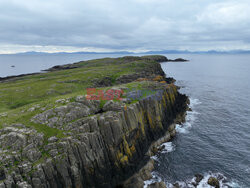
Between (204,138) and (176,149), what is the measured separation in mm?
10925

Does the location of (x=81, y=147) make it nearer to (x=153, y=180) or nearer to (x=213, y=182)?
(x=153, y=180)

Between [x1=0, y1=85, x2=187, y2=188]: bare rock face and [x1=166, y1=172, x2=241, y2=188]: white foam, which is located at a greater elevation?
[x1=0, y1=85, x2=187, y2=188]: bare rock face

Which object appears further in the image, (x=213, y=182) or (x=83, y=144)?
(x=213, y=182)

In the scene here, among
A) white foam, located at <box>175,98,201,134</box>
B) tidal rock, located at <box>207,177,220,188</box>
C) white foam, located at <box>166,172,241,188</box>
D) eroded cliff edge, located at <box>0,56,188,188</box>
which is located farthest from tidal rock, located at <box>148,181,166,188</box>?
white foam, located at <box>175,98,201,134</box>

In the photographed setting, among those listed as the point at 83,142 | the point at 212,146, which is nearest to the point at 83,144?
the point at 83,142

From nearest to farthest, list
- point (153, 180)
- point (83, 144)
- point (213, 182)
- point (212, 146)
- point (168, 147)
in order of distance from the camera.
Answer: point (83, 144) < point (213, 182) < point (153, 180) < point (168, 147) < point (212, 146)

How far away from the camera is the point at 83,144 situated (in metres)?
25.2

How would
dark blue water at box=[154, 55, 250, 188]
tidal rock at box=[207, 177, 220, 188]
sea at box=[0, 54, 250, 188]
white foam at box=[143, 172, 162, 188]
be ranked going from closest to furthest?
tidal rock at box=[207, 177, 220, 188]
white foam at box=[143, 172, 162, 188]
sea at box=[0, 54, 250, 188]
dark blue water at box=[154, 55, 250, 188]

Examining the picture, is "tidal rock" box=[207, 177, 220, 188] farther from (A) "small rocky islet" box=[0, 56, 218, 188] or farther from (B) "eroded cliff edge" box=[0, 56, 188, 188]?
(B) "eroded cliff edge" box=[0, 56, 188, 188]

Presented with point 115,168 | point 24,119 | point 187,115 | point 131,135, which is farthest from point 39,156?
point 187,115

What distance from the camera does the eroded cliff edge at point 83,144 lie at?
2127cm

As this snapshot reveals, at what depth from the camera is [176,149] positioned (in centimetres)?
3859

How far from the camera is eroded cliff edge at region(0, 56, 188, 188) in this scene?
21.3m

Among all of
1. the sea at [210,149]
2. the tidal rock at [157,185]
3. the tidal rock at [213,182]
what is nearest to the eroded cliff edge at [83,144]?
the tidal rock at [157,185]
